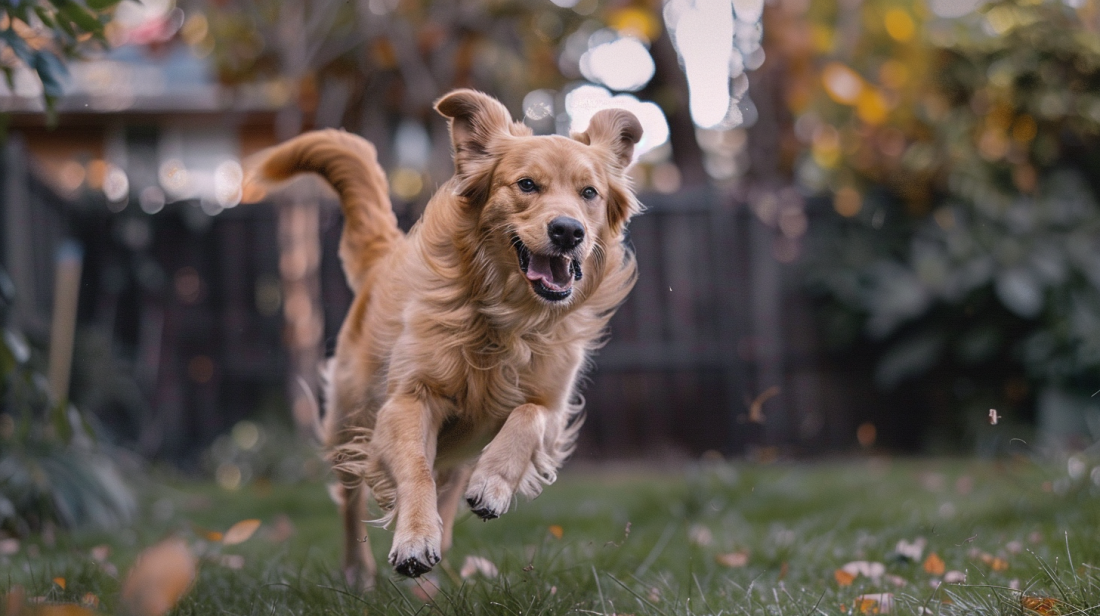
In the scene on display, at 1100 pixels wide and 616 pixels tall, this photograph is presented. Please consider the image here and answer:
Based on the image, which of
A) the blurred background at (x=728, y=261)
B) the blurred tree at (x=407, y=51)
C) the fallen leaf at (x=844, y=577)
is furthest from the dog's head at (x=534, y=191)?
the blurred tree at (x=407, y=51)

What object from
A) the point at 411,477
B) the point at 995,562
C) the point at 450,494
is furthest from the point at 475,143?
the point at 995,562

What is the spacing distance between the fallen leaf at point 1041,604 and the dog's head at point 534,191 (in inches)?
52.8

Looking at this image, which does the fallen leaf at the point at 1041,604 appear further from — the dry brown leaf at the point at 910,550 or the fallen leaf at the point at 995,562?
the dry brown leaf at the point at 910,550

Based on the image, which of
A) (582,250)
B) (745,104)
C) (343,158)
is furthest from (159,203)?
(582,250)

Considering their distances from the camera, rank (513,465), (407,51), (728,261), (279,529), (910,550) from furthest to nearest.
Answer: (407,51)
(728,261)
(279,529)
(910,550)
(513,465)

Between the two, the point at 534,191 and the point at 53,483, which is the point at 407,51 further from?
the point at 534,191

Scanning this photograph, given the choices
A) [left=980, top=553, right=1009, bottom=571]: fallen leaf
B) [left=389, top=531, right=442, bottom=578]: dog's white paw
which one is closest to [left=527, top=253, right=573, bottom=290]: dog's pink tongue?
[left=389, top=531, right=442, bottom=578]: dog's white paw

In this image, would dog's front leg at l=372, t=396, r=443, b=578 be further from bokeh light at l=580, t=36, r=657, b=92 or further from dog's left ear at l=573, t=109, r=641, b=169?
bokeh light at l=580, t=36, r=657, b=92

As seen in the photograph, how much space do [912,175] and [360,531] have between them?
5.72m

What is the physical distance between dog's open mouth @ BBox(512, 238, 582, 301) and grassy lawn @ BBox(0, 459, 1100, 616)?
0.73 m

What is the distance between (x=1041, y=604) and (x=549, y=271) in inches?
57.3

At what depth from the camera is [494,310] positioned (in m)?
2.59

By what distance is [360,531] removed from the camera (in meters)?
3.33

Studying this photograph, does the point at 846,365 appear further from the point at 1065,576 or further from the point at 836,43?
the point at 1065,576
